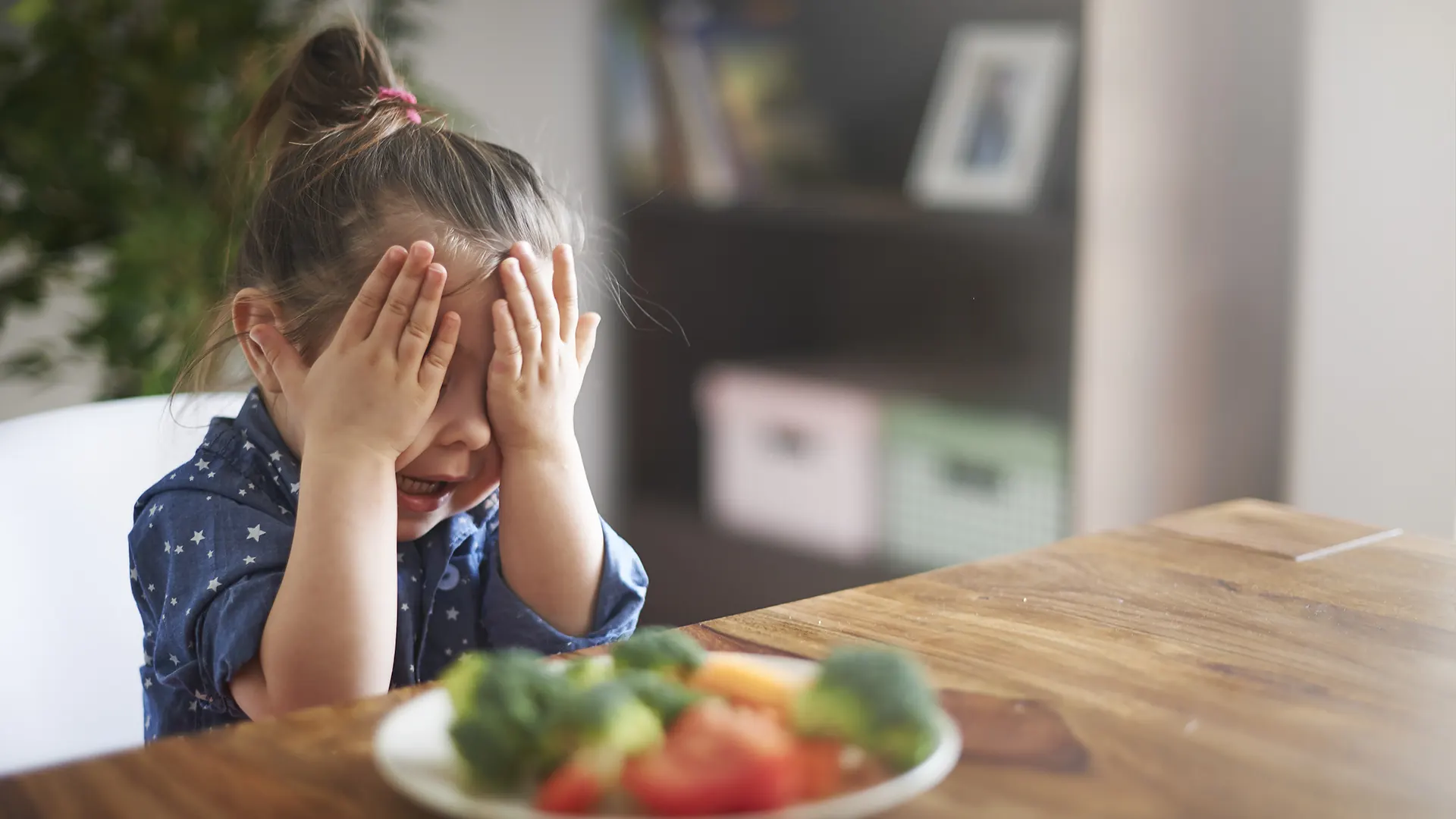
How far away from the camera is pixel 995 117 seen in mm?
1982

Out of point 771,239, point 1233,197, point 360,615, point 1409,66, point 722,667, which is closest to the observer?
point 722,667

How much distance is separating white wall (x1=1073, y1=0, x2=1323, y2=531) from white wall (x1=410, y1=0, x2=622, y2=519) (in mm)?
1034

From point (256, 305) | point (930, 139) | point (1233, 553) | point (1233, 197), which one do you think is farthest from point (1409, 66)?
point (256, 305)

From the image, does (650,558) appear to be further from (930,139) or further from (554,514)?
(554,514)

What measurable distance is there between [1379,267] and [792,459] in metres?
0.97

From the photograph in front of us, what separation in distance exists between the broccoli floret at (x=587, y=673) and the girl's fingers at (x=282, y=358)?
16.0 inches

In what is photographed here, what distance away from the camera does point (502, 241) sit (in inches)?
36.7

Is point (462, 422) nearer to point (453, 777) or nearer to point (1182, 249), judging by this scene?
point (453, 777)

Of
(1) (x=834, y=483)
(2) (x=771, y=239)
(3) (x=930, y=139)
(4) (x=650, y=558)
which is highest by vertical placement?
(3) (x=930, y=139)

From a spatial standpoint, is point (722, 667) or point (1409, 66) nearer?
point (722, 667)

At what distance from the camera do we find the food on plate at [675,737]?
46 cm

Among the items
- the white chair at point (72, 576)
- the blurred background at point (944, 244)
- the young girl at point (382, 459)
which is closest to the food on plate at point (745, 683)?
the young girl at point (382, 459)

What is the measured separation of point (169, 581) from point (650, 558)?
6.07 feet

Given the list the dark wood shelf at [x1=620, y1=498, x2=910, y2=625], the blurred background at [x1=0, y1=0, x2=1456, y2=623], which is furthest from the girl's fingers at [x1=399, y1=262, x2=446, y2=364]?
the dark wood shelf at [x1=620, y1=498, x2=910, y2=625]
